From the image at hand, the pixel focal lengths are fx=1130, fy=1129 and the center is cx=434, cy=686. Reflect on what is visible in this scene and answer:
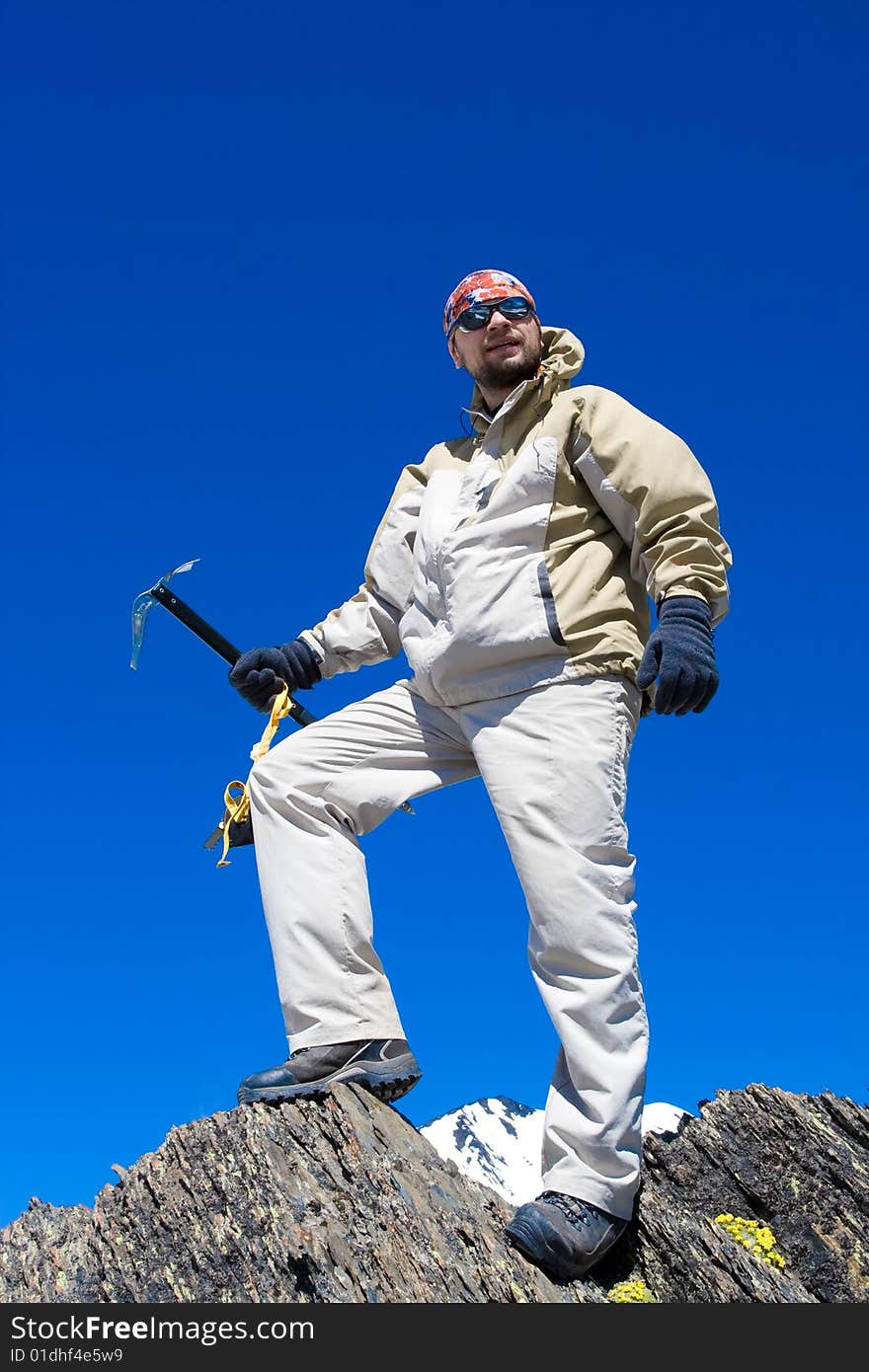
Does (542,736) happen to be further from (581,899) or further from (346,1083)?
(346,1083)

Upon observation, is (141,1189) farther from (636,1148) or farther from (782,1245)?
(782,1245)

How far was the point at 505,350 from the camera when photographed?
5906 millimetres

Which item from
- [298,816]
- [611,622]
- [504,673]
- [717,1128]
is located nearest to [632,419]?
[611,622]

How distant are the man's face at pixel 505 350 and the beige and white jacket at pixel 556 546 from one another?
0.17 meters

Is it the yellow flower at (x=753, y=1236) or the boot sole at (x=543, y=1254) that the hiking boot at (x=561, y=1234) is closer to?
the boot sole at (x=543, y=1254)

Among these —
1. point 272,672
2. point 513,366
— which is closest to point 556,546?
point 513,366

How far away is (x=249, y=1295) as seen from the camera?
4195mm

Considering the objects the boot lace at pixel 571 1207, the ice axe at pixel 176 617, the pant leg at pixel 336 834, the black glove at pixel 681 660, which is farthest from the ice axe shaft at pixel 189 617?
the boot lace at pixel 571 1207

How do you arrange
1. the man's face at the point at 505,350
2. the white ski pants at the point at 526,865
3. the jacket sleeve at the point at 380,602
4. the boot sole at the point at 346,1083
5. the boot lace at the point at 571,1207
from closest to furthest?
the boot lace at the point at 571,1207 < the white ski pants at the point at 526,865 < the boot sole at the point at 346,1083 < the man's face at the point at 505,350 < the jacket sleeve at the point at 380,602

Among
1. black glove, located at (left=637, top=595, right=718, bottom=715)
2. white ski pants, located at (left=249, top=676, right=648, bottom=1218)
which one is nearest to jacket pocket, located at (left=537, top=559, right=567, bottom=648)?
white ski pants, located at (left=249, top=676, right=648, bottom=1218)

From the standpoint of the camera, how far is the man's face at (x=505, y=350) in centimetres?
590

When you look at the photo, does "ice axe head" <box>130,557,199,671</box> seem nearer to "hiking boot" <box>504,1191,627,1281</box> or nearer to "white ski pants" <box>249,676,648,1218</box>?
"white ski pants" <box>249,676,648,1218</box>

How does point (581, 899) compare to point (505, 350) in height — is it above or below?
below

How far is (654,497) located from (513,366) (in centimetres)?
122
